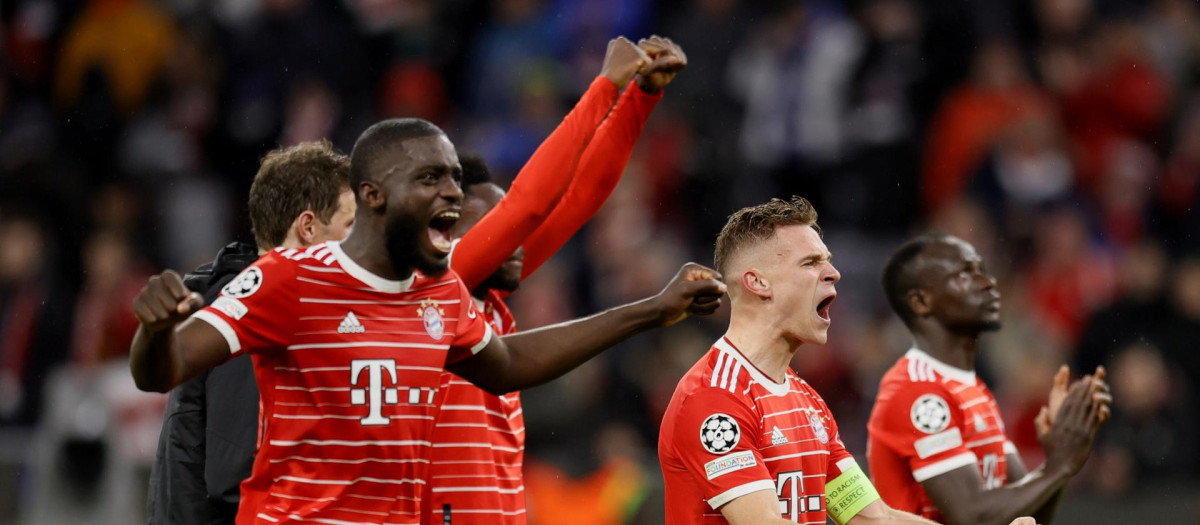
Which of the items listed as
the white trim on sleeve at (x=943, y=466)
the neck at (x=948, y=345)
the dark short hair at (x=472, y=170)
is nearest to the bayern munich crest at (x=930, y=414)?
the white trim on sleeve at (x=943, y=466)

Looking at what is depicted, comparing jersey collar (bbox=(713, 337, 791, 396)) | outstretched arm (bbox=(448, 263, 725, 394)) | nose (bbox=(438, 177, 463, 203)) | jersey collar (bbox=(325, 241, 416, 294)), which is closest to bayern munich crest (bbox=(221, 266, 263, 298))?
jersey collar (bbox=(325, 241, 416, 294))

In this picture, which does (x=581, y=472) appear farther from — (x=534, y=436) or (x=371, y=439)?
(x=371, y=439)

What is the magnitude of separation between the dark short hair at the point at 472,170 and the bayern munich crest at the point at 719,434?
1720mm

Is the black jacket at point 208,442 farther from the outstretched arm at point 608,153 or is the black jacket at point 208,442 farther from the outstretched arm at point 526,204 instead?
the outstretched arm at point 608,153

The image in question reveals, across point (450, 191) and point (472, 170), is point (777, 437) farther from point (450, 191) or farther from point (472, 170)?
point (472, 170)

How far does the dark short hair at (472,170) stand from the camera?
6078mm

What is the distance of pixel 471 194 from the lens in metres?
6.02

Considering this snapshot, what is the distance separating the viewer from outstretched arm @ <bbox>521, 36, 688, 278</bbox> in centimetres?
571

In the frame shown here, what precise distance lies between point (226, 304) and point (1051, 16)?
33.5 feet

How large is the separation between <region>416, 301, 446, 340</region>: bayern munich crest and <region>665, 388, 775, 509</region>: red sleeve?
81 cm

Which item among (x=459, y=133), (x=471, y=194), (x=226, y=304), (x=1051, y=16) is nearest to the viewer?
(x=226, y=304)

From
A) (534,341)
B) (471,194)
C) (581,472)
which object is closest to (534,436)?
(581,472)

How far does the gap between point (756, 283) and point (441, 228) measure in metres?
1.09

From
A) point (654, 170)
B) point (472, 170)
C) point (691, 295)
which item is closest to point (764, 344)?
point (691, 295)
